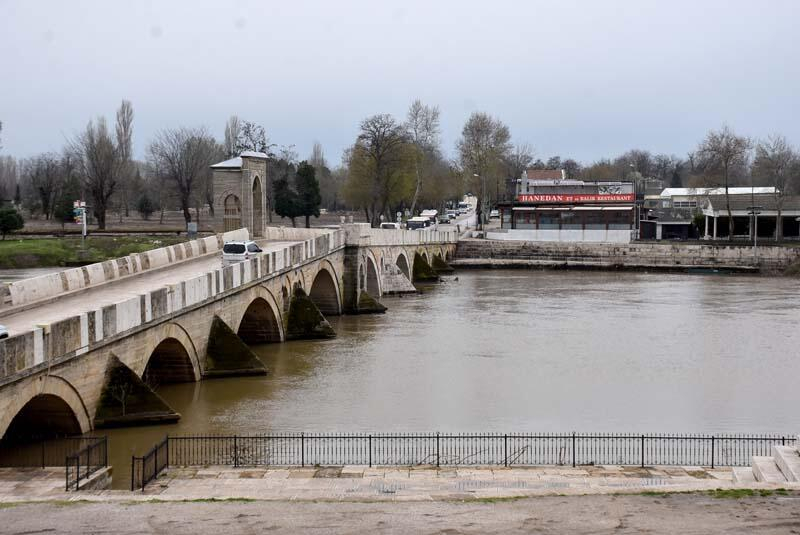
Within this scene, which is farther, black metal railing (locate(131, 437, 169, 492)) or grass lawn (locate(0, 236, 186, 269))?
grass lawn (locate(0, 236, 186, 269))

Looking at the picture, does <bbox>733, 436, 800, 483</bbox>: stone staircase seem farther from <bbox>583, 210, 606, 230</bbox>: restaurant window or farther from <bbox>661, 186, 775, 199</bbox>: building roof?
<bbox>661, 186, 775, 199</bbox>: building roof

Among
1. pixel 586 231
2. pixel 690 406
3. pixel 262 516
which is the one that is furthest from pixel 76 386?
pixel 586 231

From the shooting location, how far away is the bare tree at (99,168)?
241 ft

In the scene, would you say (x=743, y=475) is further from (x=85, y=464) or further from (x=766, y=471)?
(x=85, y=464)

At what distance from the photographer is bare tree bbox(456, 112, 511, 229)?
101625mm

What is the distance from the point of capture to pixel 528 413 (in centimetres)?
2428

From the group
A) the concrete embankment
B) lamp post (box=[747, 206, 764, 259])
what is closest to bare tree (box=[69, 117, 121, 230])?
the concrete embankment

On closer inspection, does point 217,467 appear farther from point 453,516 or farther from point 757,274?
point 757,274

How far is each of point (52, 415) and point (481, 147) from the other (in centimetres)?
8593

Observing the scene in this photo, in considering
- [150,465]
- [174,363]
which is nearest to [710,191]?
[174,363]

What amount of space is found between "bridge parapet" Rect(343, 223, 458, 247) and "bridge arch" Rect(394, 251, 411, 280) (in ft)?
2.43

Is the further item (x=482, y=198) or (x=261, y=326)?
(x=482, y=198)

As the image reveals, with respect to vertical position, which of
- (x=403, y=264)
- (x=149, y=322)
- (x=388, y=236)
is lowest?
(x=403, y=264)

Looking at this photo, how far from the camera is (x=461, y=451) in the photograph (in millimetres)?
19984
